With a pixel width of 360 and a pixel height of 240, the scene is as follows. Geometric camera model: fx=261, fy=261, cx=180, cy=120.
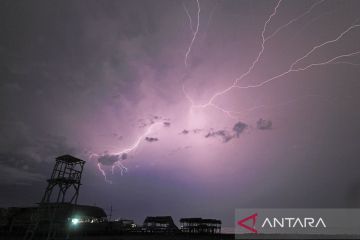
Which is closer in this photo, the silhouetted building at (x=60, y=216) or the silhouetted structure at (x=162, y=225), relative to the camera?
the silhouetted building at (x=60, y=216)

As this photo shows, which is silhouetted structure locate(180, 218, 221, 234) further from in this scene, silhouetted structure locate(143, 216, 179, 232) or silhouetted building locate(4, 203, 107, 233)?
silhouetted building locate(4, 203, 107, 233)

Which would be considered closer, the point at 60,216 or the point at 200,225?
the point at 60,216

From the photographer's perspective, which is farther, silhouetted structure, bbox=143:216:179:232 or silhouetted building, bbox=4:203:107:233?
silhouetted structure, bbox=143:216:179:232

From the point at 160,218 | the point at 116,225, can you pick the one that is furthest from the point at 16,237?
the point at 160,218

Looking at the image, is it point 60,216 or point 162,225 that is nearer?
point 60,216

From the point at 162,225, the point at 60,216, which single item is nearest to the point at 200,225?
the point at 162,225

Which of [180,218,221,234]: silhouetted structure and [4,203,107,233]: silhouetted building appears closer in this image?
[4,203,107,233]: silhouetted building

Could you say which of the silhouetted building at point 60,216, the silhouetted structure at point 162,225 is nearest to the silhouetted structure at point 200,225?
the silhouetted structure at point 162,225

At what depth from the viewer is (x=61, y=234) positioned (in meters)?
28.4

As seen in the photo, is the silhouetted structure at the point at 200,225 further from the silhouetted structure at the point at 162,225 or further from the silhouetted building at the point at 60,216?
the silhouetted building at the point at 60,216

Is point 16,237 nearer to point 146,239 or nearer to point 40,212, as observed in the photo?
point 40,212

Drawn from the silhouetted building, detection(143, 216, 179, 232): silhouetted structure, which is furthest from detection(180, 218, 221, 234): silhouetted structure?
the silhouetted building

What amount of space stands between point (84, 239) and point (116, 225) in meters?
19.0

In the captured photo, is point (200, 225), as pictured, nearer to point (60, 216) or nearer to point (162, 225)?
point (162, 225)
